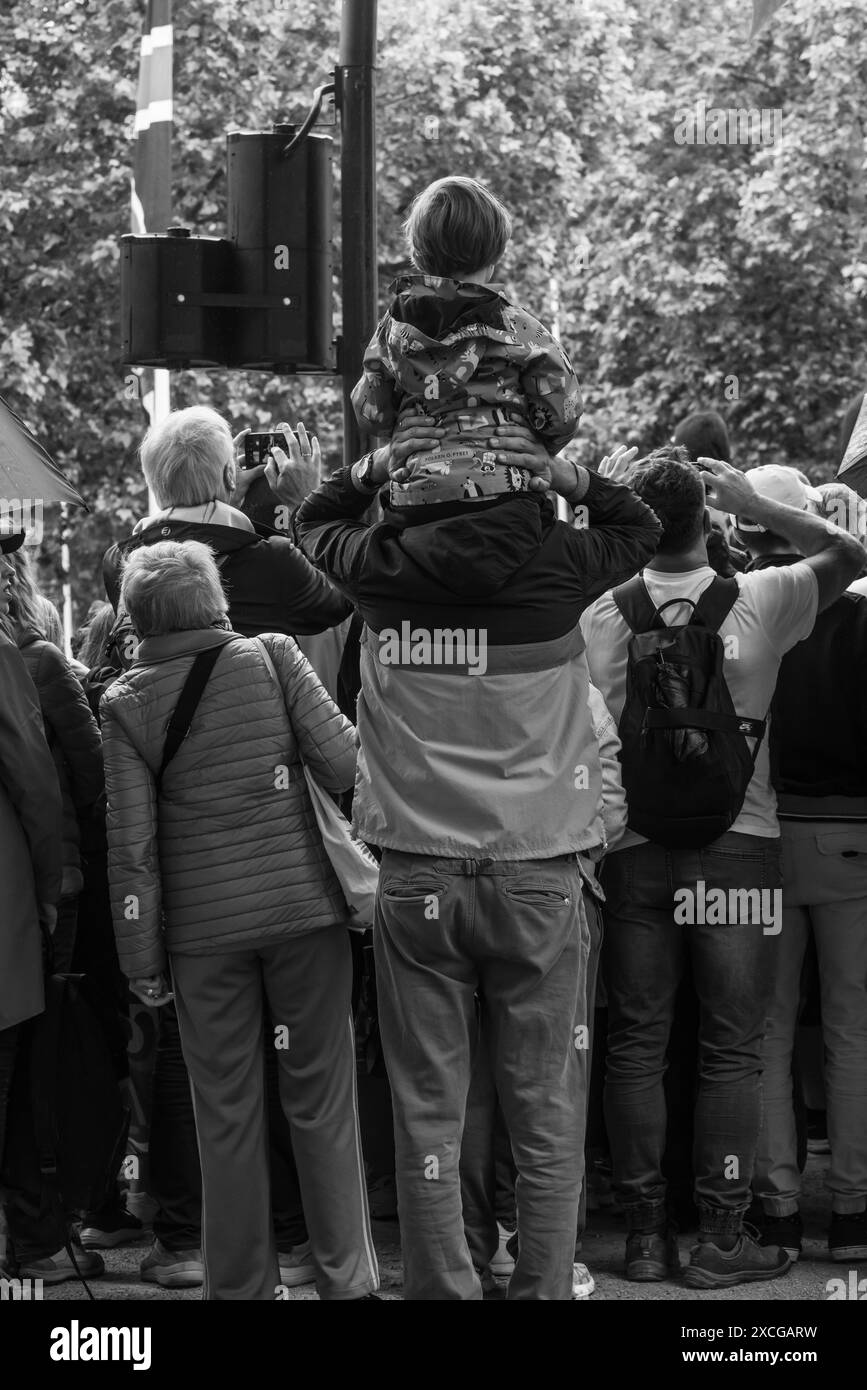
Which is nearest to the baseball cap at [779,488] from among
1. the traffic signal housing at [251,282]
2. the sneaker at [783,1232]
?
the sneaker at [783,1232]

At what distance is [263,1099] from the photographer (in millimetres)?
4328

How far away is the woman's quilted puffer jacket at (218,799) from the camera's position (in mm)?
4230

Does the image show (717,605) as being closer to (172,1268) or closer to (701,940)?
(701,940)

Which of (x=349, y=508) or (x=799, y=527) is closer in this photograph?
(x=349, y=508)

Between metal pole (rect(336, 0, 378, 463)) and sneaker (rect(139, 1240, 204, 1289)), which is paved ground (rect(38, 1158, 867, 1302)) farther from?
metal pole (rect(336, 0, 378, 463))

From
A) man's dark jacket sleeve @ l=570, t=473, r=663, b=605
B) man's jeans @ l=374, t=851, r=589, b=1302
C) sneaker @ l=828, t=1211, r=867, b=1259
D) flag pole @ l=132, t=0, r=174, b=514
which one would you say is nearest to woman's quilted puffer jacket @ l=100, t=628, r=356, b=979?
man's jeans @ l=374, t=851, r=589, b=1302

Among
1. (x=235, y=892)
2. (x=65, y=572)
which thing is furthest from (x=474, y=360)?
(x=65, y=572)

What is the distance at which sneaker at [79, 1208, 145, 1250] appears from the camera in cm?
529

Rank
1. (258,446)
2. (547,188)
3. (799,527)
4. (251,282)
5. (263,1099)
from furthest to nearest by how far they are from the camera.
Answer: (547,188) → (251,282) → (258,446) → (799,527) → (263,1099)

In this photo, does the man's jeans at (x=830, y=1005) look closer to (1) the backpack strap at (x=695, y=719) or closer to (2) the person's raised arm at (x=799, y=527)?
(1) the backpack strap at (x=695, y=719)

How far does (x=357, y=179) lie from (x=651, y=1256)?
372 centimetres

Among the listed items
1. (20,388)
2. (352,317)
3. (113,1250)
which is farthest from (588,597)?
(20,388)

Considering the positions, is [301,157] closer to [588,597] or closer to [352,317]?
[352,317]
